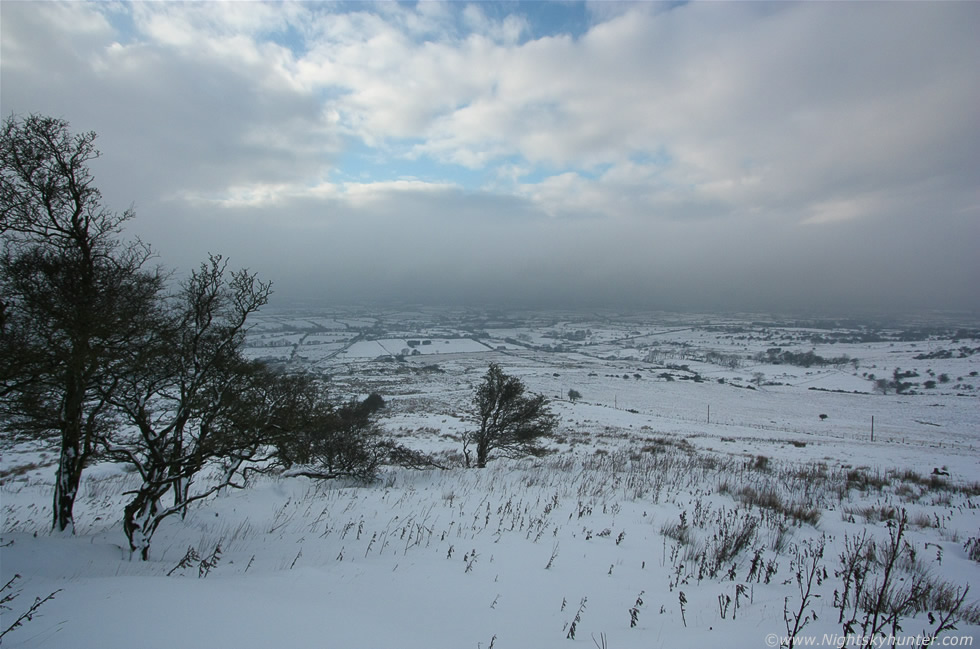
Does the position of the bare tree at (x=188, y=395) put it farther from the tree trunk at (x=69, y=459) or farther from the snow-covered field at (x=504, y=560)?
the snow-covered field at (x=504, y=560)

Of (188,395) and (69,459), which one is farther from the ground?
(188,395)

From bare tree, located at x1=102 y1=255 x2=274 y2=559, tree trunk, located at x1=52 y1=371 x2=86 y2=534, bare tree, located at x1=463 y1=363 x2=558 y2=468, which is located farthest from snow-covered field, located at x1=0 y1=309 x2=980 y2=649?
bare tree, located at x1=463 y1=363 x2=558 y2=468

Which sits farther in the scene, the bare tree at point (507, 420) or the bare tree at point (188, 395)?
the bare tree at point (507, 420)

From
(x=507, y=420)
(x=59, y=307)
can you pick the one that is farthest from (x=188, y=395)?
(x=507, y=420)

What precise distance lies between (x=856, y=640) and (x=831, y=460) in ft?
62.6

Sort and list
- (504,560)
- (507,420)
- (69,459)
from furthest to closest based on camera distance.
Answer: (507,420) < (69,459) < (504,560)

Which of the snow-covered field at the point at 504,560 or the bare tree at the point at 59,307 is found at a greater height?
the bare tree at the point at 59,307

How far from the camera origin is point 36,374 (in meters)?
4.31

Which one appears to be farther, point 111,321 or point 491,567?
point 111,321

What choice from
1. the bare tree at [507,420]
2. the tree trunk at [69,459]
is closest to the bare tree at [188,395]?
the tree trunk at [69,459]

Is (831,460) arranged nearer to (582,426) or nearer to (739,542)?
(582,426)

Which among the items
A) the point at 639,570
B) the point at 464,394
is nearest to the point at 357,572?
the point at 639,570

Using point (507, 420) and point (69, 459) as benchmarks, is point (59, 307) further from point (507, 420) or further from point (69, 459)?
point (507, 420)

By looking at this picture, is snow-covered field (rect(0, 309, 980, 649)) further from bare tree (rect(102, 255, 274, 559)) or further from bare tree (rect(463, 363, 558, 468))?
bare tree (rect(463, 363, 558, 468))
